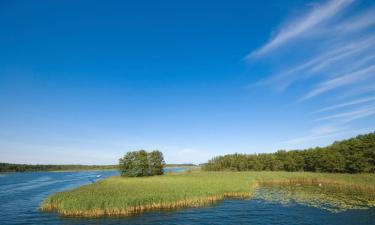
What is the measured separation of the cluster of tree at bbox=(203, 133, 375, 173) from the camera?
77.2 m

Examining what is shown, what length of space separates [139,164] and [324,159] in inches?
2332

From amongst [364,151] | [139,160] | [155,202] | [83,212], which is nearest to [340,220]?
[155,202]

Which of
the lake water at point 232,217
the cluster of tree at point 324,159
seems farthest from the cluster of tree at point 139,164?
the lake water at point 232,217

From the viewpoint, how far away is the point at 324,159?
8856 cm

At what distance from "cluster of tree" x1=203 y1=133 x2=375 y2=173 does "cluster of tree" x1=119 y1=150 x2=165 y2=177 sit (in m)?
46.9

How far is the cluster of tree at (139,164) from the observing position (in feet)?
331

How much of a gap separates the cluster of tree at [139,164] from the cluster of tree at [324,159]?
46851 millimetres

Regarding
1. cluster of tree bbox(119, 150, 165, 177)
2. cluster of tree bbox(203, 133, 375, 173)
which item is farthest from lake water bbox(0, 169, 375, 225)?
cluster of tree bbox(119, 150, 165, 177)

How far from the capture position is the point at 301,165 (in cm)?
10550

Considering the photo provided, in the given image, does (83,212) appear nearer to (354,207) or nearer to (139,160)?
(354,207)

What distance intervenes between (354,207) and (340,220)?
6871 millimetres

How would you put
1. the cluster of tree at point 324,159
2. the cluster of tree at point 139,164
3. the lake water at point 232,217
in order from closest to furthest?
the lake water at point 232,217 < the cluster of tree at point 324,159 < the cluster of tree at point 139,164

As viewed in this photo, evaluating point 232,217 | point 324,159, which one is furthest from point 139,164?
point 232,217

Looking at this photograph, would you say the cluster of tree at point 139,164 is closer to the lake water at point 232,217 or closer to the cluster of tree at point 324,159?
the cluster of tree at point 324,159
